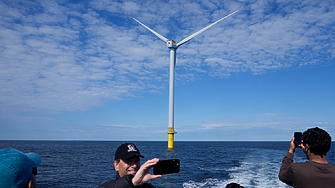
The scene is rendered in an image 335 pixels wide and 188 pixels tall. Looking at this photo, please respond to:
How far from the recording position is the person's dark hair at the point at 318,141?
3.43 metres

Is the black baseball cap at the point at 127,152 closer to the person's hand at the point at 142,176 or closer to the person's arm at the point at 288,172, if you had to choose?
the person's hand at the point at 142,176

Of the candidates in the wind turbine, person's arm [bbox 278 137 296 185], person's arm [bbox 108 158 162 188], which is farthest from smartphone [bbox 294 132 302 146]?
the wind turbine

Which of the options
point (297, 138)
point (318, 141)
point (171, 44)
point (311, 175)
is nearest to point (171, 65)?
point (171, 44)

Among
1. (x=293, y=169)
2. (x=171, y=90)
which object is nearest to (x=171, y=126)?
(x=171, y=90)

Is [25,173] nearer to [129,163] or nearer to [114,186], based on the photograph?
[114,186]

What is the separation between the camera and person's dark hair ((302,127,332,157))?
3.43m

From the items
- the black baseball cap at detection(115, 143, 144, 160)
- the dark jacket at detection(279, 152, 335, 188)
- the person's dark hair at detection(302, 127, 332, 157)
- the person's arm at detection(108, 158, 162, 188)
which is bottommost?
the dark jacket at detection(279, 152, 335, 188)

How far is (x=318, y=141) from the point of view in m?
3.44

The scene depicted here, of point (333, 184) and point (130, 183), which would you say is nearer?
point (130, 183)

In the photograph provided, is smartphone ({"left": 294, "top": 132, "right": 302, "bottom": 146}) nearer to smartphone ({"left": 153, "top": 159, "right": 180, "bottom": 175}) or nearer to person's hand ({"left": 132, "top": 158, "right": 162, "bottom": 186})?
smartphone ({"left": 153, "top": 159, "right": 180, "bottom": 175})

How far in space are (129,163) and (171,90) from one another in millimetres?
47299

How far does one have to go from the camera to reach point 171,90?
165 ft

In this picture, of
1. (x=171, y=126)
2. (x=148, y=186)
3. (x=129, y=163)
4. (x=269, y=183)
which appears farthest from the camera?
(x=171, y=126)

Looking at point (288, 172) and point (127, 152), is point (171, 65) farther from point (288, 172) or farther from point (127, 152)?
point (127, 152)
